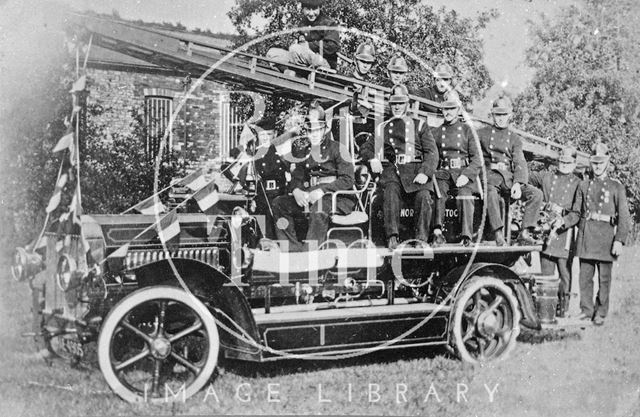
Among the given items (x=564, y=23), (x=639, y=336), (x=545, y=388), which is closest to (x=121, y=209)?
(x=545, y=388)

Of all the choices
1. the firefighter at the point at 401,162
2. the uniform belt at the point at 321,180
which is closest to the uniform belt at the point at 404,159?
the firefighter at the point at 401,162

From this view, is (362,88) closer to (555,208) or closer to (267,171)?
(267,171)

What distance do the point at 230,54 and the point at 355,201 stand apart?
1.50 meters

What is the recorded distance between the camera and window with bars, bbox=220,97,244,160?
5.89 m

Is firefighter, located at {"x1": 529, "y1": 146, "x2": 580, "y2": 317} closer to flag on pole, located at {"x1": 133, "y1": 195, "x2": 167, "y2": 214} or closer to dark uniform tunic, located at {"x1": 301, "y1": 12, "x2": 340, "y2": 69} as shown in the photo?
dark uniform tunic, located at {"x1": 301, "y1": 12, "x2": 340, "y2": 69}

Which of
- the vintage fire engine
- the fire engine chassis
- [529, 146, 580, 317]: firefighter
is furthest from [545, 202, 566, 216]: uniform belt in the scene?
the fire engine chassis

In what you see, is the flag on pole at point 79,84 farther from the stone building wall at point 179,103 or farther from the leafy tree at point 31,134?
the stone building wall at point 179,103

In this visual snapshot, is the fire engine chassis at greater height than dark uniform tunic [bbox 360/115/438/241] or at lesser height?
lesser

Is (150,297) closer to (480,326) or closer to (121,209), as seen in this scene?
(121,209)

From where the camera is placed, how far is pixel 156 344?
425 cm

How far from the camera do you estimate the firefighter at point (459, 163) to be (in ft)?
18.0

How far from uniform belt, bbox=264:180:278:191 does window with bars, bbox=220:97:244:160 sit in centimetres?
45

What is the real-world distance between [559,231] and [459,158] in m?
1.31

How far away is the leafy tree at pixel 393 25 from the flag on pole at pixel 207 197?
115 centimetres
